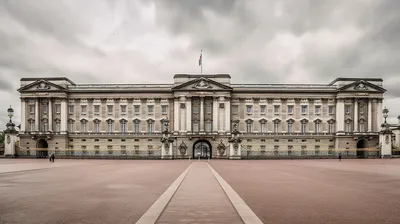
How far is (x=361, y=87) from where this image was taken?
2820 inches

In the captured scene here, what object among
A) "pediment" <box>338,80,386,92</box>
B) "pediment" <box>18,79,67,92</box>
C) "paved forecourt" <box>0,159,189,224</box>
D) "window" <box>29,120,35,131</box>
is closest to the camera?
"paved forecourt" <box>0,159,189,224</box>

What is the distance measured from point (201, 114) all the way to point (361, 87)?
127 feet

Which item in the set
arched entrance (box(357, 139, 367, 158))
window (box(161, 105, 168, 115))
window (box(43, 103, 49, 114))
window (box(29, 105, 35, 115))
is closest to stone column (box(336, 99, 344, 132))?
arched entrance (box(357, 139, 367, 158))

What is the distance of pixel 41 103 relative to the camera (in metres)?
72.2

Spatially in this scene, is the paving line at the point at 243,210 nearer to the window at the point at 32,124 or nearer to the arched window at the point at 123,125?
the arched window at the point at 123,125

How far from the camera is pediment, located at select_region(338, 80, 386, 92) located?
2810 inches

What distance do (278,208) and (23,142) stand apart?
246ft

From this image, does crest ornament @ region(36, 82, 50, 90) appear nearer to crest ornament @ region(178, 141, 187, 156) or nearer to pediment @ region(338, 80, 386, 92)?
crest ornament @ region(178, 141, 187, 156)

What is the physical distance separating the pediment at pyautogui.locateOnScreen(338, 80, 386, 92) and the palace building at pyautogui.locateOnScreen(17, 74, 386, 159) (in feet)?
0.78

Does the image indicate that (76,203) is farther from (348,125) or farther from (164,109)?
(348,125)

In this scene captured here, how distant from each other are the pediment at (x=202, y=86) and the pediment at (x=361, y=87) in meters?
28.1

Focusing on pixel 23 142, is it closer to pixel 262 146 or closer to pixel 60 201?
pixel 262 146

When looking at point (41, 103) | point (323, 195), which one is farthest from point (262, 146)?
point (323, 195)

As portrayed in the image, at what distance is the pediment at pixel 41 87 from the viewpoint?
71188mm
